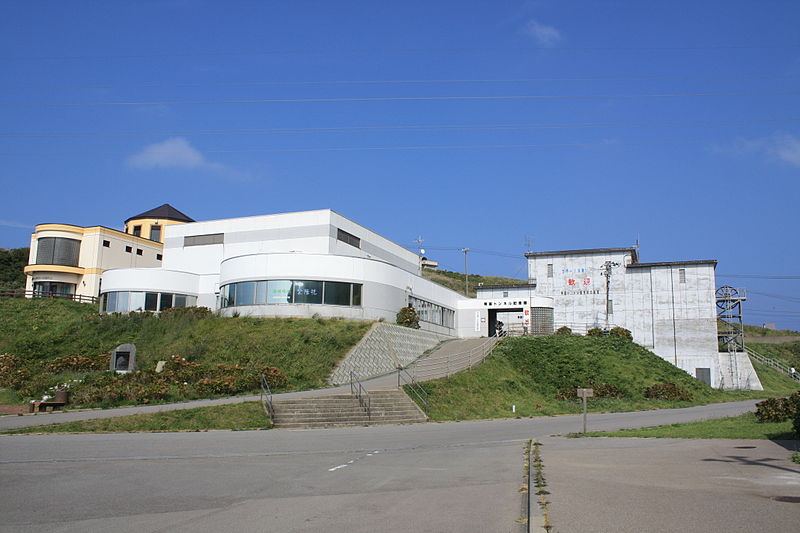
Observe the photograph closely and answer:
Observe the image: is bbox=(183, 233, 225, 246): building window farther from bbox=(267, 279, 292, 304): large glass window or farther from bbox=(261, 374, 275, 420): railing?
bbox=(261, 374, 275, 420): railing

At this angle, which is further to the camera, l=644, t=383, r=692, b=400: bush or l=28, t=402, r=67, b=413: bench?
l=644, t=383, r=692, b=400: bush

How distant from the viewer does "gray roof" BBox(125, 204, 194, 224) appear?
65000 millimetres

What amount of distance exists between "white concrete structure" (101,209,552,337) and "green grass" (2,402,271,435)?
15126 millimetres

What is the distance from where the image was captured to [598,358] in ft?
123

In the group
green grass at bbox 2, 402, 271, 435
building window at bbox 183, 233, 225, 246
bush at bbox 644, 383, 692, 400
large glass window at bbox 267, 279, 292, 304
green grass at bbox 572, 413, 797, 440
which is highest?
building window at bbox 183, 233, 225, 246

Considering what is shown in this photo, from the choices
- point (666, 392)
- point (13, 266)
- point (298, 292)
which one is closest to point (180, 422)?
point (298, 292)

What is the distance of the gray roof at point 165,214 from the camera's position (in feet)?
213

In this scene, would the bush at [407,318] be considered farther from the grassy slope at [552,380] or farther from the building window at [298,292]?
the grassy slope at [552,380]

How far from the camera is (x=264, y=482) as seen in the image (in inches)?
418

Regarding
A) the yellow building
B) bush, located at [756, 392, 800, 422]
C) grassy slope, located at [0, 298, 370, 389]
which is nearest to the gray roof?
the yellow building

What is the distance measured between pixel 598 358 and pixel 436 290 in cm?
1391

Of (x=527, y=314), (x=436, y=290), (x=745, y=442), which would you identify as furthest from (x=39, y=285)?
(x=745, y=442)

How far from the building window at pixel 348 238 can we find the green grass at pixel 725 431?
28.3 metres

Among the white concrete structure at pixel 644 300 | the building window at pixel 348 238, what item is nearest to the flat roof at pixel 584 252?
the white concrete structure at pixel 644 300
